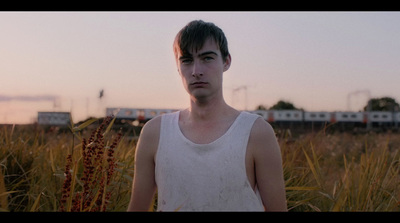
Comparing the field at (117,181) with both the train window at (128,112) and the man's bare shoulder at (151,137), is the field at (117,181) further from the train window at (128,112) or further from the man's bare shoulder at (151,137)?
the train window at (128,112)

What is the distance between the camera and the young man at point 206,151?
199 cm

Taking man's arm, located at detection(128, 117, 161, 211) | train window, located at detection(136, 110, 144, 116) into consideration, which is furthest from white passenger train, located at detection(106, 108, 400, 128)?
man's arm, located at detection(128, 117, 161, 211)

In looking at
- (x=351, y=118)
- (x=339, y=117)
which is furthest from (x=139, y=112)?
(x=351, y=118)

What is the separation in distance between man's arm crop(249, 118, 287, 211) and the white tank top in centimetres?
4

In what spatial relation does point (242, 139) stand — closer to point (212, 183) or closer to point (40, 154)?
point (212, 183)

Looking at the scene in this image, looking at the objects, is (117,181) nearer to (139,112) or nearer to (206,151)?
(206,151)

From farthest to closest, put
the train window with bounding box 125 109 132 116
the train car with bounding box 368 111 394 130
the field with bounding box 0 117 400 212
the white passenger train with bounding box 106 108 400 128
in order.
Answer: the train car with bounding box 368 111 394 130, the white passenger train with bounding box 106 108 400 128, the train window with bounding box 125 109 132 116, the field with bounding box 0 117 400 212

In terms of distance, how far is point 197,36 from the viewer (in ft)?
6.98

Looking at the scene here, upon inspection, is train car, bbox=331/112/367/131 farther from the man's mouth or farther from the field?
the man's mouth

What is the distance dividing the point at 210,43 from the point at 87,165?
91 cm

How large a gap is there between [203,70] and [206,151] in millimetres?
396

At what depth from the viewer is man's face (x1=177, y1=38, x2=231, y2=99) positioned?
6.88 feet

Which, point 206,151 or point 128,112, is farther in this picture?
point 128,112
